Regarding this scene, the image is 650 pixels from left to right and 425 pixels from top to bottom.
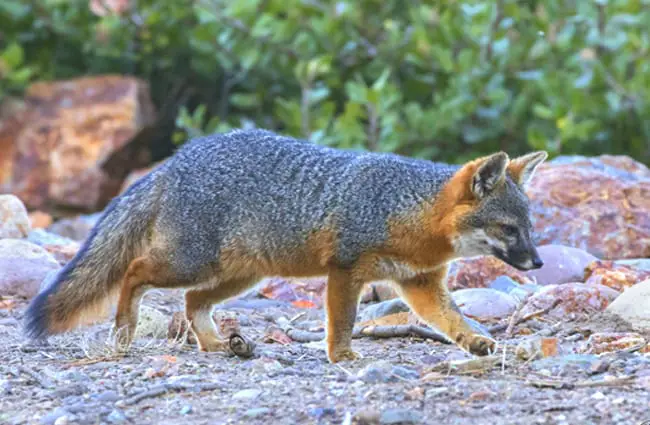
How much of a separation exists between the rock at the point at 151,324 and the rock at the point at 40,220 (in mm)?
5460

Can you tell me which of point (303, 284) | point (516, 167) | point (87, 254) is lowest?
point (303, 284)

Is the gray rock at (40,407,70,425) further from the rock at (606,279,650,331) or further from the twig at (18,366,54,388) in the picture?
the rock at (606,279,650,331)

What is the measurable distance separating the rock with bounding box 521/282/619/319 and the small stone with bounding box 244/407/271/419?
8.23 ft

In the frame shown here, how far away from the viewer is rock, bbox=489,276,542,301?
6.87m

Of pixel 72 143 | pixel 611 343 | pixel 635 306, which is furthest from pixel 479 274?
pixel 72 143

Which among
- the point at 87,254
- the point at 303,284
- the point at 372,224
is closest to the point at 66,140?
the point at 303,284

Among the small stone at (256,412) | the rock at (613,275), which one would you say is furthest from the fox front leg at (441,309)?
the small stone at (256,412)

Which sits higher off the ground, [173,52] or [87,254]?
[173,52]

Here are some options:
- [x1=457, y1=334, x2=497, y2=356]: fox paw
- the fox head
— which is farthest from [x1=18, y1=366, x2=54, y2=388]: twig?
the fox head

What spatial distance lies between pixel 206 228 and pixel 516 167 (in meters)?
1.65

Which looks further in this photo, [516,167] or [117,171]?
[117,171]

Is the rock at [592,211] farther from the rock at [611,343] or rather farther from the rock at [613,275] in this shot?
the rock at [611,343]

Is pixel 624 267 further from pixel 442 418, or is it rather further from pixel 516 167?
pixel 442 418

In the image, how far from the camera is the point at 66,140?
43.2 ft
